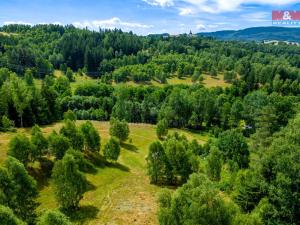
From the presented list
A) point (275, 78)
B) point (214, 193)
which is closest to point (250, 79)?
point (275, 78)

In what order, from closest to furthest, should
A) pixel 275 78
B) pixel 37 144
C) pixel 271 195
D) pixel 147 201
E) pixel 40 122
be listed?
pixel 271 195 → pixel 147 201 → pixel 37 144 → pixel 40 122 → pixel 275 78

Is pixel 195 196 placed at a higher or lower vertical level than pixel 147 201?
higher

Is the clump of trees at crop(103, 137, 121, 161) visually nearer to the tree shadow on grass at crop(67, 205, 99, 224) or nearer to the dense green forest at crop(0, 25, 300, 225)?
the dense green forest at crop(0, 25, 300, 225)

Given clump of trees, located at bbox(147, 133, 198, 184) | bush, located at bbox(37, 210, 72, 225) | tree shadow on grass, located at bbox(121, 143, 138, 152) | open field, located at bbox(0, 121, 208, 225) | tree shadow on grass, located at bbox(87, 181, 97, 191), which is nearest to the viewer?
bush, located at bbox(37, 210, 72, 225)

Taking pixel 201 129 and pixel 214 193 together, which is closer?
pixel 214 193

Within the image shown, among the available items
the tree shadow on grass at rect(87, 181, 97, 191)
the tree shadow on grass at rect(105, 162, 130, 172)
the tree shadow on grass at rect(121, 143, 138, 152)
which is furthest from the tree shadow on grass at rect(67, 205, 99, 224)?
the tree shadow on grass at rect(121, 143, 138, 152)

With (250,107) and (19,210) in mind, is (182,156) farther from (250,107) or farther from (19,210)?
(250,107)

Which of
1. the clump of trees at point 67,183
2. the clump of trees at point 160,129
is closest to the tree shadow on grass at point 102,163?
the clump of trees at point 67,183

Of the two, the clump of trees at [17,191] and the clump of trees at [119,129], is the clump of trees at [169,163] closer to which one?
the clump of trees at [119,129]
